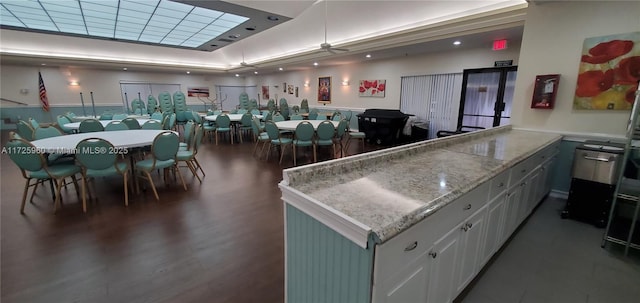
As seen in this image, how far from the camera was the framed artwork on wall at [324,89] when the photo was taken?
960cm

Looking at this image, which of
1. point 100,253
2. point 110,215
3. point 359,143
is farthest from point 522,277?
point 359,143

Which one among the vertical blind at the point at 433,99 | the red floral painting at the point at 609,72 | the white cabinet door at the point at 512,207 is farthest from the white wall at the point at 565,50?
the vertical blind at the point at 433,99

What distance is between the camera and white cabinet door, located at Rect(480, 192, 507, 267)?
1.72m

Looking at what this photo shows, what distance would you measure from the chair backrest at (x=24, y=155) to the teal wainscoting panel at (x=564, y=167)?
20.1ft

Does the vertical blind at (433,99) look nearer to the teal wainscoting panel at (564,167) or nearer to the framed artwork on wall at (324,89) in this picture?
the teal wainscoting panel at (564,167)

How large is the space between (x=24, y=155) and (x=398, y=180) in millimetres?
3779

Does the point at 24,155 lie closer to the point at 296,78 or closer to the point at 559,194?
the point at 559,194

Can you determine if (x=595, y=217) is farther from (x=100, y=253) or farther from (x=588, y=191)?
(x=100, y=253)

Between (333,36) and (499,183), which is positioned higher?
(333,36)

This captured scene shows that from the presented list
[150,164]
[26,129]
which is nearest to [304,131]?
[150,164]

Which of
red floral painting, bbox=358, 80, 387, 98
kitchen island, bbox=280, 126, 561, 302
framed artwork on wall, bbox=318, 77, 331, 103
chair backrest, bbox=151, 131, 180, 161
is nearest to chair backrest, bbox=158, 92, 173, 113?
framed artwork on wall, bbox=318, 77, 331, 103

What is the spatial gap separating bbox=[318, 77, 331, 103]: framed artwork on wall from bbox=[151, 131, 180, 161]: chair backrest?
7026mm

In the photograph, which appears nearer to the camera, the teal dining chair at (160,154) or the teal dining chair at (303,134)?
the teal dining chair at (160,154)

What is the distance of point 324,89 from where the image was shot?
385 inches
